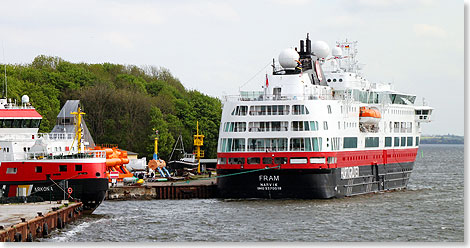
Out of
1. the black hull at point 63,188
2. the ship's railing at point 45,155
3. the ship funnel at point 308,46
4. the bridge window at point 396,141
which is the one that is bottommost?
the black hull at point 63,188

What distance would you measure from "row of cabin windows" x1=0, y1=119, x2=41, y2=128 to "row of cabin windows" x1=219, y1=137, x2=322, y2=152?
40.6 feet

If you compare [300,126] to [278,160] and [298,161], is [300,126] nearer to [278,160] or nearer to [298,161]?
[298,161]

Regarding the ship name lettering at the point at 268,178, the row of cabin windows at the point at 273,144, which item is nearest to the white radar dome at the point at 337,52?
the row of cabin windows at the point at 273,144

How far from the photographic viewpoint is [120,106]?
10475 cm

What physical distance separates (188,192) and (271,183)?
9416mm

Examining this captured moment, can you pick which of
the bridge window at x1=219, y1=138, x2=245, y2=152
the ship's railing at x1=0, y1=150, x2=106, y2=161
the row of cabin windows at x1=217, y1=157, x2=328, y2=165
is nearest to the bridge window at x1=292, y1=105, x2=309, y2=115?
the row of cabin windows at x1=217, y1=157, x2=328, y2=165

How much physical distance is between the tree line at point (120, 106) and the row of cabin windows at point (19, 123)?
3659cm

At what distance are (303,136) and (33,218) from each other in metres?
21.6

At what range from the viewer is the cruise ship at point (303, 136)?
61938 mm

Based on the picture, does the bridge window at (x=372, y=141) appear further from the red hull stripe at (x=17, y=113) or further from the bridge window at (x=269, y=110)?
the red hull stripe at (x=17, y=113)

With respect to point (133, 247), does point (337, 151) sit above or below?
above

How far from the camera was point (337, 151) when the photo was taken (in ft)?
211

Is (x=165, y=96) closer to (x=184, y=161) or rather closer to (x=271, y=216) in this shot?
(x=184, y=161)

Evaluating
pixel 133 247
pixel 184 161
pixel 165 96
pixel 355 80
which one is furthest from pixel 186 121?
pixel 133 247
